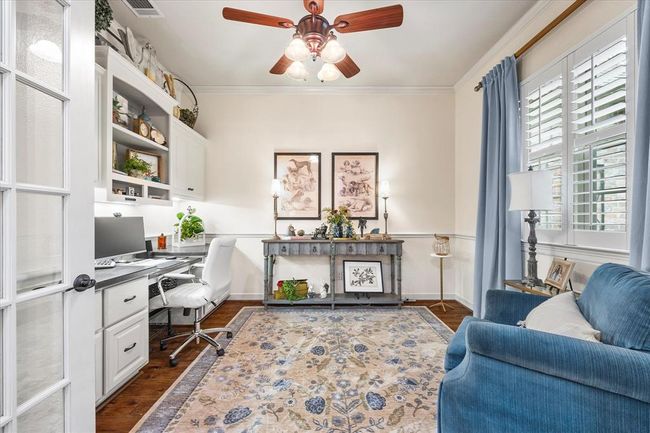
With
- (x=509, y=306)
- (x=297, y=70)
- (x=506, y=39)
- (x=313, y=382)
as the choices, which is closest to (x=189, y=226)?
(x=297, y=70)

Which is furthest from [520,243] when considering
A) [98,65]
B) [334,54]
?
[98,65]

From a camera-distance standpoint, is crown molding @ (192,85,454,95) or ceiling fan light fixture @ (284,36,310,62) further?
crown molding @ (192,85,454,95)

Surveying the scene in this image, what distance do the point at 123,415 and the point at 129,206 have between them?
1826 mm

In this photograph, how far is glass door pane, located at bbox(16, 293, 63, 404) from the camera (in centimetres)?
86

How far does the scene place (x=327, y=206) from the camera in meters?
3.86

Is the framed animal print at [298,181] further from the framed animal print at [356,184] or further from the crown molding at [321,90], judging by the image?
the crown molding at [321,90]

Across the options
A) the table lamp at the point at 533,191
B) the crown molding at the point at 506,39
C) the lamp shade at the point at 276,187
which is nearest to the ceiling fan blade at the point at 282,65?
the lamp shade at the point at 276,187

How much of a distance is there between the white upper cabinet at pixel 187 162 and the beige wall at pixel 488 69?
338cm

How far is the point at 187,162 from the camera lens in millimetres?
3309

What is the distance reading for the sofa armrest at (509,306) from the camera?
1601mm

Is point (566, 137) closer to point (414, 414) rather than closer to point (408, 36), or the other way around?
point (408, 36)

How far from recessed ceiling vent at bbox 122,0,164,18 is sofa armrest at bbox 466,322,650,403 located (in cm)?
318

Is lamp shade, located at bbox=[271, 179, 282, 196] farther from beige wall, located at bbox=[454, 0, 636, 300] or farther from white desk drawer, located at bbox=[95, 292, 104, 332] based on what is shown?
beige wall, located at bbox=[454, 0, 636, 300]

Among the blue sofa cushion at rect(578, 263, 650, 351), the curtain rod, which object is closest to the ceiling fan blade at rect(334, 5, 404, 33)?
the curtain rod
